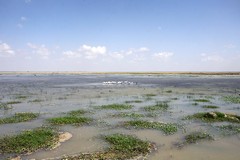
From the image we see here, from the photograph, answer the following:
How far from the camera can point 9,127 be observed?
19.5m

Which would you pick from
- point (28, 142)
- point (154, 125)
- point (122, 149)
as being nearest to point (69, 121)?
point (28, 142)

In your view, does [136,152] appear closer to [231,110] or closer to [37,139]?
[37,139]

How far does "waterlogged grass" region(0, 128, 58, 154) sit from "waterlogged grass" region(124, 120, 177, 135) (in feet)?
20.2

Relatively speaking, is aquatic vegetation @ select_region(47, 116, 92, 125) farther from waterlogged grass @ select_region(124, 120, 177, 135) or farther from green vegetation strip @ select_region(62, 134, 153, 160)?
green vegetation strip @ select_region(62, 134, 153, 160)

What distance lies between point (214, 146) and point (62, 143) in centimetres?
900

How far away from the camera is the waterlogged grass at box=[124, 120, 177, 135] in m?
18.3

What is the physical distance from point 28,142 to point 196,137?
409 inches

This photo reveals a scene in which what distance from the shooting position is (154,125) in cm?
1969

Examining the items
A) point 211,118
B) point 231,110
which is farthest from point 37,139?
point 231,110

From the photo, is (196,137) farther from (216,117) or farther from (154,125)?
(216,117)

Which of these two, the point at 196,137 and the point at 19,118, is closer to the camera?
the point at 196,137

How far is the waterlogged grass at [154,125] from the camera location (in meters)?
18.3

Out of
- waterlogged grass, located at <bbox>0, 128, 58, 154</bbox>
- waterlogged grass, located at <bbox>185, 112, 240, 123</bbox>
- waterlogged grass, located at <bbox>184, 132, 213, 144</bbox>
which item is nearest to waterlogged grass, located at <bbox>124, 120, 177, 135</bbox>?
waterlogged grass, located at <bbox>184, 132, 213, 144</bbox>

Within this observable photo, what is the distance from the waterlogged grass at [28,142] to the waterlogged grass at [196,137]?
8174 millimetres
